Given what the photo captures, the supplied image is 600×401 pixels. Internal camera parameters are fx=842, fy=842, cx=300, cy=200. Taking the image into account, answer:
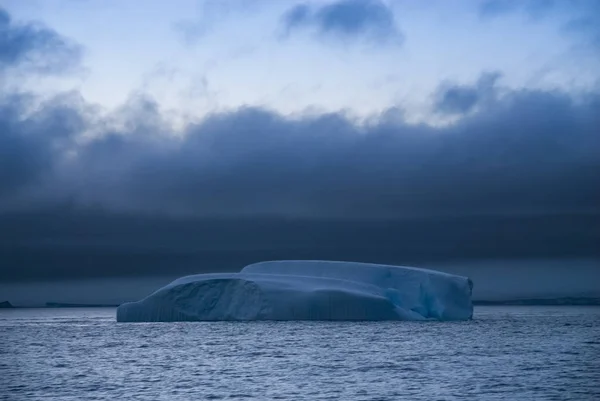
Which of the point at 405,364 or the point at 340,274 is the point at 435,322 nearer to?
the point at 340,274

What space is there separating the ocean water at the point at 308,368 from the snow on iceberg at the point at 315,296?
505 cm

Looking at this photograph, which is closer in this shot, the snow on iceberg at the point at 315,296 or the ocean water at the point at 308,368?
the ocean water at the point at 308,368

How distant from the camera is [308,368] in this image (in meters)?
29.2

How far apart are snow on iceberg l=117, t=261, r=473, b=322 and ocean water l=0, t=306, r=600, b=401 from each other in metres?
5.05

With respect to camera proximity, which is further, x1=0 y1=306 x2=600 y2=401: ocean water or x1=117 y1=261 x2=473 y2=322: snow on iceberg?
x1=117 y1=261 x2=473 y2=322: snow on iceberg

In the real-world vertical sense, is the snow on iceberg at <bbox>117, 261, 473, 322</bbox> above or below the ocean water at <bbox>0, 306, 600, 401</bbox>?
above

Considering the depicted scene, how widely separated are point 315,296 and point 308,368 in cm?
2276

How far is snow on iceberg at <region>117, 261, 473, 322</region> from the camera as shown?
52.5 m

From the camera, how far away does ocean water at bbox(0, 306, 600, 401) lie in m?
22.5

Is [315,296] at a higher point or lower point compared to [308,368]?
higher

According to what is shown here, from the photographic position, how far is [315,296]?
51938 millimetres

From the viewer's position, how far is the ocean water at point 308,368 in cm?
2248

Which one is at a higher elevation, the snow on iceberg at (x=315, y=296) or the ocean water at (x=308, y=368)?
the snow on iceberg at (x=315, y=296)

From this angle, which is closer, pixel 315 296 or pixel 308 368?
pixel 308 368
